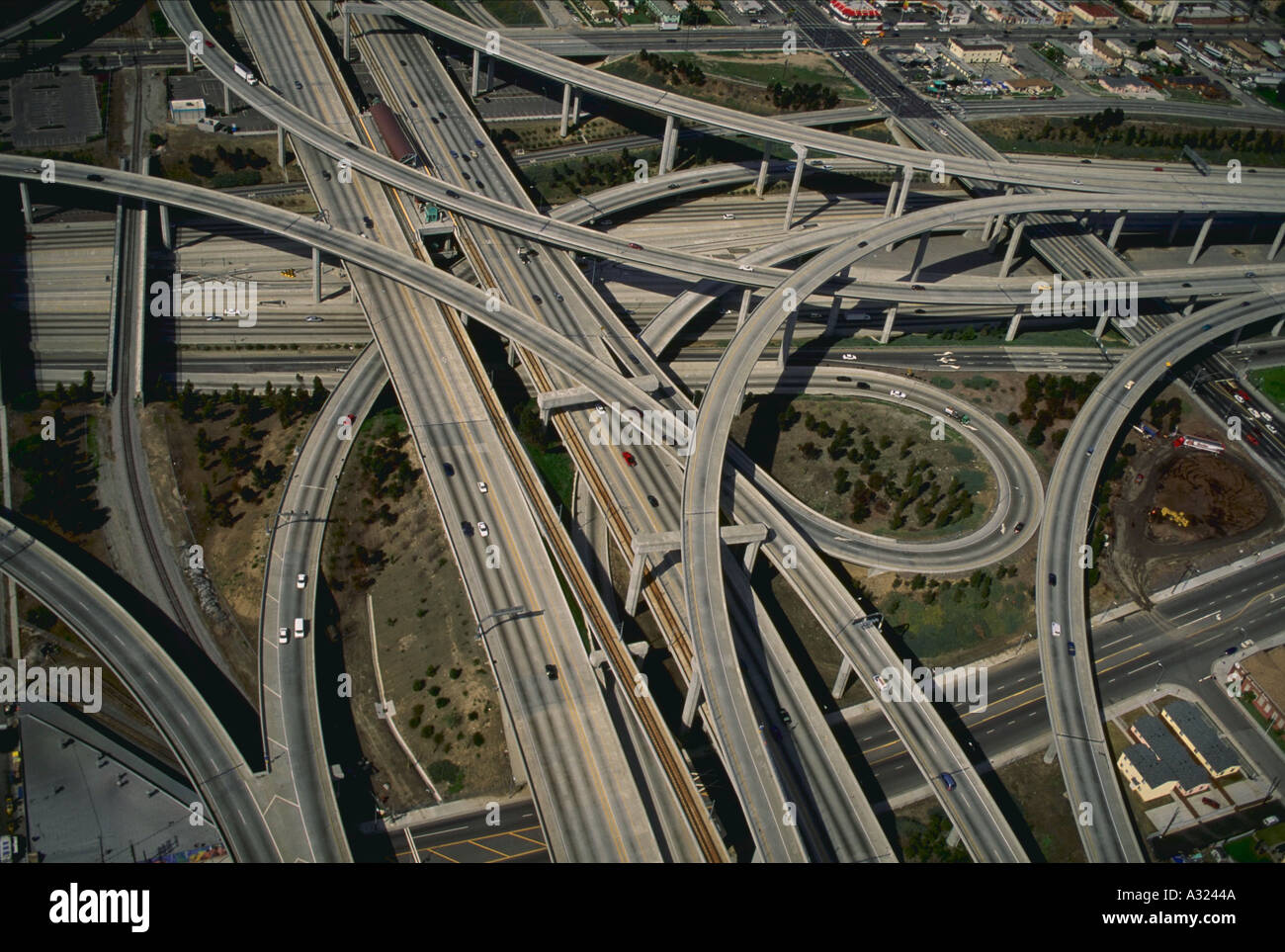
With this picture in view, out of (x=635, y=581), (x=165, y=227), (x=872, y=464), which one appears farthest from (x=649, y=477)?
(x=165, y=227)

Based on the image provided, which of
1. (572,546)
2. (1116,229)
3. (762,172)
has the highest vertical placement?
(762,172)

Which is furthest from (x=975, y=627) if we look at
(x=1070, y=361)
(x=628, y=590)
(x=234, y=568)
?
(x=234, y=568)

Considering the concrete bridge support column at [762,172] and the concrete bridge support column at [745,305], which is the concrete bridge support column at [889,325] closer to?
the concrete bridge support column at [745,305]

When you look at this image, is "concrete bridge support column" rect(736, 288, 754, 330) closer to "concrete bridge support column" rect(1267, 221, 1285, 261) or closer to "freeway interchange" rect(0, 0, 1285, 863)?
"freeway interchange" rect(0, 0, 1285, 863)

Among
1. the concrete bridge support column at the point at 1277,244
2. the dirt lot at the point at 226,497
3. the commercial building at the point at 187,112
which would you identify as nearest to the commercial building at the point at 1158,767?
the dirt lot at the point at 226,497

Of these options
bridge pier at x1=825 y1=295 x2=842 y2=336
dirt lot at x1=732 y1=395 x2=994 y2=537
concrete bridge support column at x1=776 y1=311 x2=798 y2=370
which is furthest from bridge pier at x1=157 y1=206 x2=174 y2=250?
bridge pier at x1=825 y1=295 x2=842 y2=336

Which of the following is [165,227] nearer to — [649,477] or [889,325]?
[649,477]
